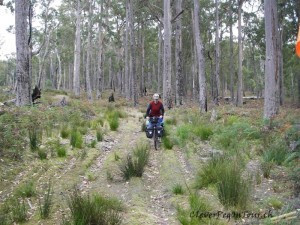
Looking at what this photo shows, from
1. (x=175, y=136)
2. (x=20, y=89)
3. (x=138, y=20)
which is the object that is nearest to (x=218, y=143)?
(x=175, y=136)

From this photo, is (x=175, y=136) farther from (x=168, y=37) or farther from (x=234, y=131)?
(x=168, y=37)

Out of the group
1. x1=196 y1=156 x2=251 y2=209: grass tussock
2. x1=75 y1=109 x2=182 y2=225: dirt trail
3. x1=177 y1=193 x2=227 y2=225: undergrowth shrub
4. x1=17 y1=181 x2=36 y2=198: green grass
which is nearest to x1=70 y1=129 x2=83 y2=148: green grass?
x1=75 y1=109 x2=182 y2=225: dirt trail

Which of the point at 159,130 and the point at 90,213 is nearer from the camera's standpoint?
the point at 90,213

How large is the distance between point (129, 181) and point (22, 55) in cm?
785

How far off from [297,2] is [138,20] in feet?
47.2

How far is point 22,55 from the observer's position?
1208 centimetres

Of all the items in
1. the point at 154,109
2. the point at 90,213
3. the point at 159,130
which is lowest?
the point at 90,213

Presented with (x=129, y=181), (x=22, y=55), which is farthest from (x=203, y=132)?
(x=22, y=55)

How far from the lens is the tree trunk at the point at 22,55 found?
11.9 meters

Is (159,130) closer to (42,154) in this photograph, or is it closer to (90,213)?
(42,154)

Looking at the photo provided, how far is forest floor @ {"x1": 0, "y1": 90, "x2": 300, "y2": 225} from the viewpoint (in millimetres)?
4914

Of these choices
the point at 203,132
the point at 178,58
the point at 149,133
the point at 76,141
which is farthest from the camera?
the point at 178,58

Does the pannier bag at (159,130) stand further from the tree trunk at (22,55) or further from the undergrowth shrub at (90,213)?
the tree trunk at (22,55)

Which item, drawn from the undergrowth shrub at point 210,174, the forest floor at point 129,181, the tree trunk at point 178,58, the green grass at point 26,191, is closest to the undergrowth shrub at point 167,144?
the forest floor at point 129,181
